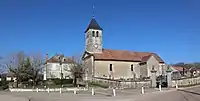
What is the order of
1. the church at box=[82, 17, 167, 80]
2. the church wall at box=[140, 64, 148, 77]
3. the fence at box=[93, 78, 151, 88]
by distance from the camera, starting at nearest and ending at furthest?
the fence at box=[93, 78, 151, 88]
the church at box=[82, 17, 167, 80]
the church wall at box=[140, 64, 148, 77]

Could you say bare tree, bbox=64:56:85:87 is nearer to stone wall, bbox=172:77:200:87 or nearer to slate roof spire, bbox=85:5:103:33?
slate roof spire, bbox=85:5:103:33

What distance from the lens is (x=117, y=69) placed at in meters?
64.2

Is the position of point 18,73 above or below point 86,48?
below

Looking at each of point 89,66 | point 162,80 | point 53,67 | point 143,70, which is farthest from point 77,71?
point 53,67

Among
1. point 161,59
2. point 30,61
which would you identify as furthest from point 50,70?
point 161,59

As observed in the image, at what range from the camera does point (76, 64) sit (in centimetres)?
5941

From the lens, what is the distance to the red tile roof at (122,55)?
63.4 meters

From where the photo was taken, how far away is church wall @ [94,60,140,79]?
61900 mm

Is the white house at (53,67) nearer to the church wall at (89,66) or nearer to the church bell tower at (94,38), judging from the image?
the church bell tower at (94,38)

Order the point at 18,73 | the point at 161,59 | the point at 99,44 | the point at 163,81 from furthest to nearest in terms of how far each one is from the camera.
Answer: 1. the point at 161,59
2. the point at 99,44
3. the point at 18,73
4. the point at 163,81

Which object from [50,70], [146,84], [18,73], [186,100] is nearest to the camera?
[186,100]

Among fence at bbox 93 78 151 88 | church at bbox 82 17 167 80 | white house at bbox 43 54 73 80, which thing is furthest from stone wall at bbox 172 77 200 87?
white house at bbox 43 54 73 80

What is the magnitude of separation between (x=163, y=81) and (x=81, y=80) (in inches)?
917

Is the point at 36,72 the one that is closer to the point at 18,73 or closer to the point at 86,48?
the point at 18,73
